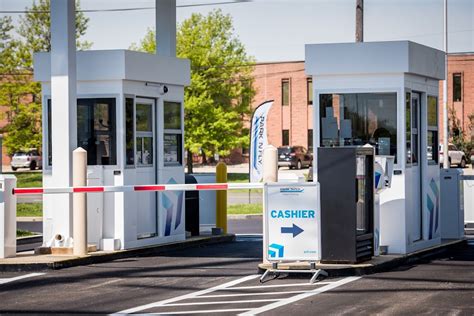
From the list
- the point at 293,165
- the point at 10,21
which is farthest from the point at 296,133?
the point at 10,21

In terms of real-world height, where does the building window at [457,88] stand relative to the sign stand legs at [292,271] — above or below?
above

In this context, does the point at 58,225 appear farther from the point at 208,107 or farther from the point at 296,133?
the point at 296,133

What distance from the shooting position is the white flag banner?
2720 centimetres

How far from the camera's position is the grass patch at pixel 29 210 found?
A: 32.9m

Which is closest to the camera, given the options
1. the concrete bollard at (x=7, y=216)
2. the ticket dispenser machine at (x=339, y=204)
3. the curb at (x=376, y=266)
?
the curb at (x=376, y=266)

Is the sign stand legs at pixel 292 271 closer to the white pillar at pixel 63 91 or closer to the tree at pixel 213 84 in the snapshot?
the white pillar at pixel 63 91

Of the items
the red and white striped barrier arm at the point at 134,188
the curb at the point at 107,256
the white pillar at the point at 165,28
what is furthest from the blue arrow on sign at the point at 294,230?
the white pillar at the point at 165,28

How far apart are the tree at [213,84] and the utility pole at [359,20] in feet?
71.6

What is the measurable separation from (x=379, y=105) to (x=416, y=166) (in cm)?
151

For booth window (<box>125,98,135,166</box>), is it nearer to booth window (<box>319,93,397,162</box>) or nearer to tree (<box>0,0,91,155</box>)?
booth window (<box>319,93,397,162</box>)

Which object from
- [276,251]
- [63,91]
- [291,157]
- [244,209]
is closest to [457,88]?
[291,157]

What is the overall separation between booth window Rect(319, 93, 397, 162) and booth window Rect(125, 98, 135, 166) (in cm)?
355

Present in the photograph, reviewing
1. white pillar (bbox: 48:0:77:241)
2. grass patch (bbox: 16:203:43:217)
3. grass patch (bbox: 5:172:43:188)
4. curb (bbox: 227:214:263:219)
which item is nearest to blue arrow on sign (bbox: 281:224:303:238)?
white pillar (bbox: 48:0:77:241)

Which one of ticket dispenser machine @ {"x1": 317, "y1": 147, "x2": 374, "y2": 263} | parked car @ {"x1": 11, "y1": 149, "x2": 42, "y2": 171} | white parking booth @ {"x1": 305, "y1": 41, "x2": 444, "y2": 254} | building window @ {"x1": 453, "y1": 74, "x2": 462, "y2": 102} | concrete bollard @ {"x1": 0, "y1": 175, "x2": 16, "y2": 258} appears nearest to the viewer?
ticket dispenser machine @ {"x1": 317, "y1": 147, "x2": 374, "y2": 263}
